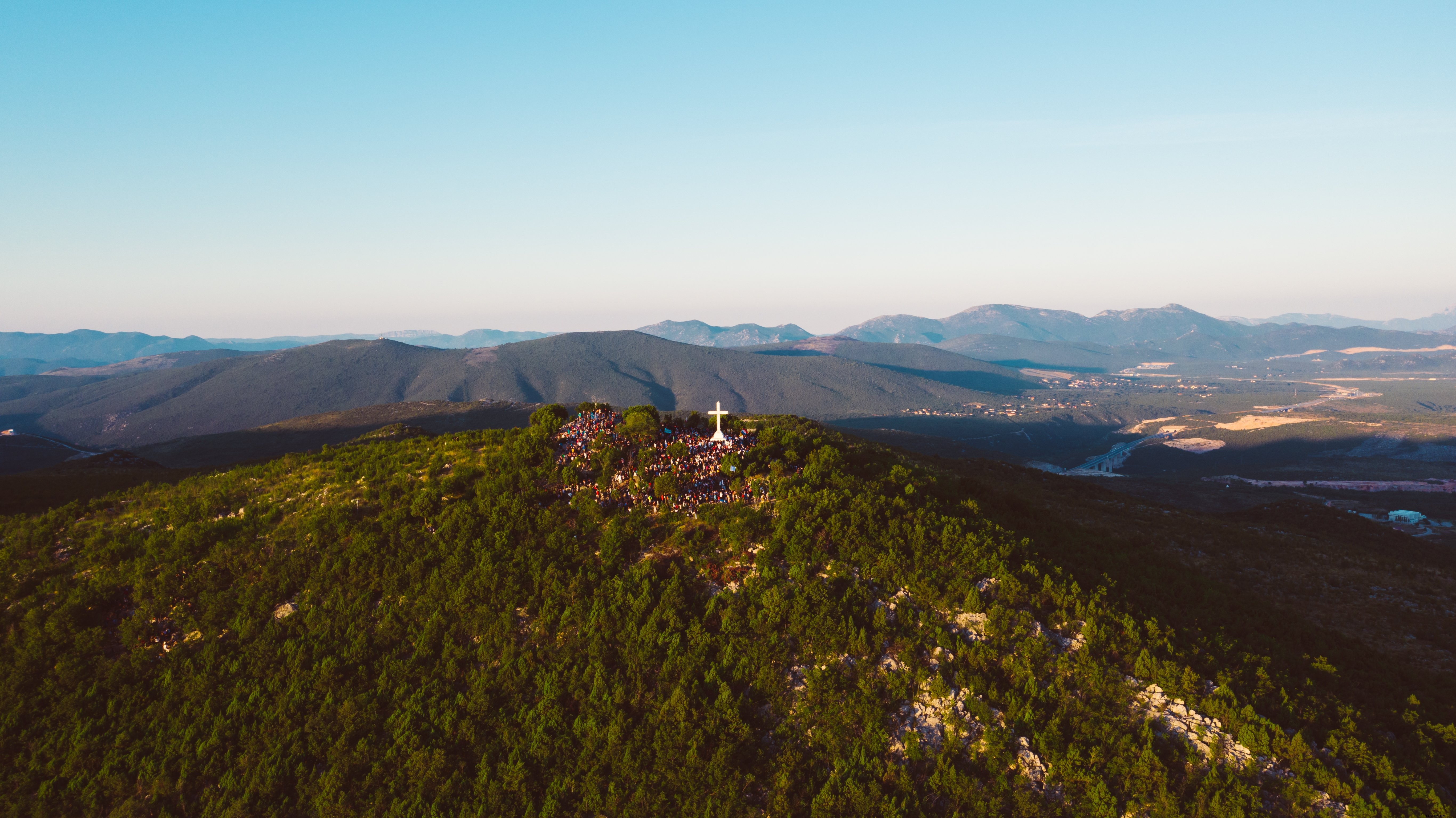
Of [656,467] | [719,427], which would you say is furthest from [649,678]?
[719,427]

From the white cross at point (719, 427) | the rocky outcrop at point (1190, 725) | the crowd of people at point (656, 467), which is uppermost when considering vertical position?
the white cross at point (719, 427)

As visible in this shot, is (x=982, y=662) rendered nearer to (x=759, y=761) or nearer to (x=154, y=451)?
(x=759, y=761)

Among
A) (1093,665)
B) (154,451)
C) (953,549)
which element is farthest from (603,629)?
(154,451)

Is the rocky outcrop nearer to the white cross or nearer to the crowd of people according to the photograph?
the crowd of people

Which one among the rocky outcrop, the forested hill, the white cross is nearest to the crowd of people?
the white cross

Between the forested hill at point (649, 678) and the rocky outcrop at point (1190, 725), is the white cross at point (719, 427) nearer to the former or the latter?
the forested hill at point (649, 678)

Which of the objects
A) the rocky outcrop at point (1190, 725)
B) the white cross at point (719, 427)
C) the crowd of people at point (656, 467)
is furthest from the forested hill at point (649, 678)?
the white cross at point (719, 427)
